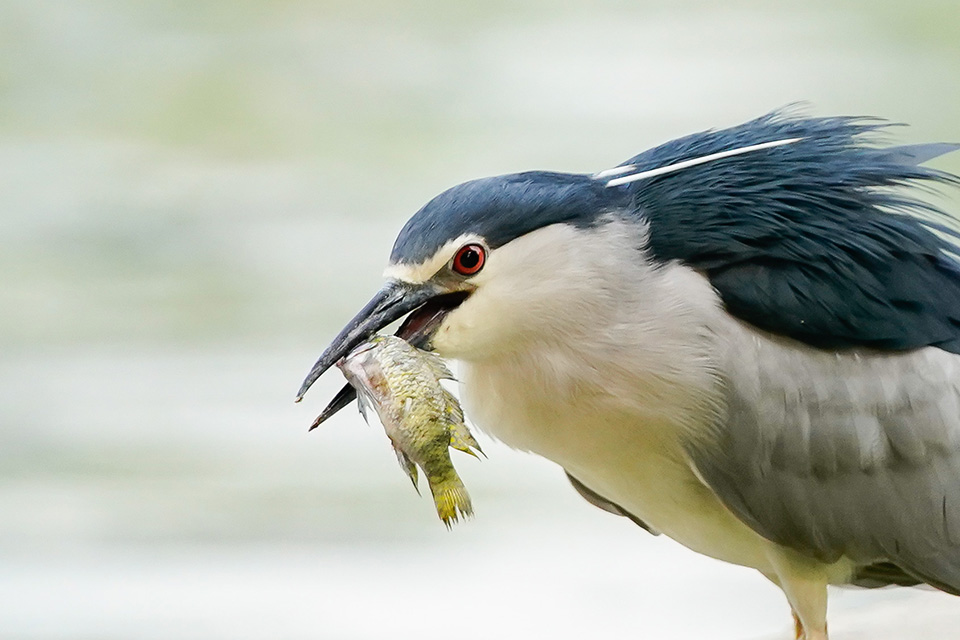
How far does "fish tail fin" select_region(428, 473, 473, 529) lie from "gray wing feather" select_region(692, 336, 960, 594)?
39 centimetres

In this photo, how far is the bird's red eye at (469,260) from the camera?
1784 millimetres

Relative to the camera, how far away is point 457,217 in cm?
179

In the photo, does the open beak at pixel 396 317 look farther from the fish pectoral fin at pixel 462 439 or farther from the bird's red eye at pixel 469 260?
the fish pectoral fin at pixel 462 439

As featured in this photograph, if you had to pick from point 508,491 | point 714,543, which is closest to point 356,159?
point 508,491

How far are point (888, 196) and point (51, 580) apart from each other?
2325 mm

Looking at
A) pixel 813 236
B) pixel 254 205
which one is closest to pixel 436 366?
pixel 813 236

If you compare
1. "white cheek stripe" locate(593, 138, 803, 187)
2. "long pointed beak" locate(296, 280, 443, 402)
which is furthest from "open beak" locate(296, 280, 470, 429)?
"white cheek stripe" locate(593, 138, 803, 187)

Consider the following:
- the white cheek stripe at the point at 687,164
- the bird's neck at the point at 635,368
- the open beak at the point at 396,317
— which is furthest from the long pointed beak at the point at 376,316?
the white cheek stripe at the point at 687,164

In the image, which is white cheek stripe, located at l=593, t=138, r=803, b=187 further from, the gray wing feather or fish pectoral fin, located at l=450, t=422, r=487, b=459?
fish pectoral fin, located at l=450, t=422, r=487, b=459

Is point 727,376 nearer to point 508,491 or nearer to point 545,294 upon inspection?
point 545,294

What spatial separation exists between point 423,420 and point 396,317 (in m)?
0.19

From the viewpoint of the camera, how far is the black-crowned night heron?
72.6 inches

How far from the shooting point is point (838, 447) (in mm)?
1912

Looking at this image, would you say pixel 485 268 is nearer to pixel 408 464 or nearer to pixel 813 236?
pixel 408 464
